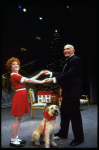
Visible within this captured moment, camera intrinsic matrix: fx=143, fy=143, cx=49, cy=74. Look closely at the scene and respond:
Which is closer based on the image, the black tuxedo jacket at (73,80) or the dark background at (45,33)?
the black tuxedo jacket at (73,80)

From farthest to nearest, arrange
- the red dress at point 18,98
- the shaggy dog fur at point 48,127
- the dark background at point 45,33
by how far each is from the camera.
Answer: the dark background at point 45,33
the red dress at point 18,98
the shaggy dog fur at point 48,127

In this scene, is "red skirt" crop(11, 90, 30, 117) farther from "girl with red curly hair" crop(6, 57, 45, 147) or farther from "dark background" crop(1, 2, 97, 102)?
"dark background" crop(1, 2, 97, 102)

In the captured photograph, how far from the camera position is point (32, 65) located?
348 inches

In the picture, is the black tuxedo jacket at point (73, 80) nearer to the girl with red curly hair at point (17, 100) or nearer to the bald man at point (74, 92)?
the bald man at point (74, 92)

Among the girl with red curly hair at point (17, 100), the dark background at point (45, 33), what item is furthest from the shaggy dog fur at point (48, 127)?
the dark background at point (45, 33)

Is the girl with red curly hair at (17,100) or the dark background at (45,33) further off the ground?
the dark background at (45,33)

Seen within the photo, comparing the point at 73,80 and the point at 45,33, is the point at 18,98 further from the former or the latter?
the point at 45,33

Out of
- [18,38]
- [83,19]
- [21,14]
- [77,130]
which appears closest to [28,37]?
[18,38]

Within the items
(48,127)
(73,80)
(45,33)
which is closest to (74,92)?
(73,80)

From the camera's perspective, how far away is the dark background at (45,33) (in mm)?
6023

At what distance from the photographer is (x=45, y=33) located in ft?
27.4

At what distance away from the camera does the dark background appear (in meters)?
6.02

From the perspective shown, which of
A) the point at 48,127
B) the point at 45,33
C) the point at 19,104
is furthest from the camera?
the point at 45,33

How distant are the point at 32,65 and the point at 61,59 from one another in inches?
94.7
